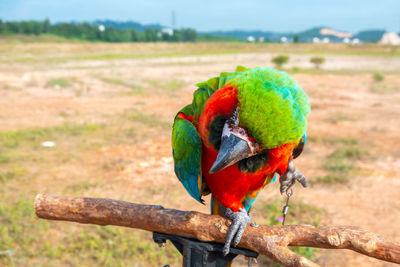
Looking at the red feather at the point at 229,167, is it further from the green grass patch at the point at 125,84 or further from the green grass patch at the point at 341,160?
the green grass patch at the point at 125,84

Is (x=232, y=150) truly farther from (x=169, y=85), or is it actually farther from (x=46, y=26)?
(x=46, y=26)

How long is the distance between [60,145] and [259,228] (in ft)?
19.5

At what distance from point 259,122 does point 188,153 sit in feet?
2.55

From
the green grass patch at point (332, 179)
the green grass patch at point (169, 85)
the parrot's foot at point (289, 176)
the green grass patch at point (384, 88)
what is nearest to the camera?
the parrot's foot at point (289, 176)

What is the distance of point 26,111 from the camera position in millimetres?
9281

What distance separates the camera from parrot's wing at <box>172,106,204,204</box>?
2.06 meters

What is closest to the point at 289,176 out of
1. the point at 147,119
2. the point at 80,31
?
the point at 147,119

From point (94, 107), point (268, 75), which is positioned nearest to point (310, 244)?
point (268, 75)

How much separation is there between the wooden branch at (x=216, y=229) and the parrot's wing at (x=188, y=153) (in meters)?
0.46

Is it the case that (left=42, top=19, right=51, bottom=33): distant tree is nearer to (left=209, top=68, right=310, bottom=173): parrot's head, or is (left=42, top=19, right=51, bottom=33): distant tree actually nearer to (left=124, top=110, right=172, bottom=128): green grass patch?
(left=124, top=110, right=172, bottom=128): green grass patch

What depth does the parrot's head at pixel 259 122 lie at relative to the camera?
1440 millimetres

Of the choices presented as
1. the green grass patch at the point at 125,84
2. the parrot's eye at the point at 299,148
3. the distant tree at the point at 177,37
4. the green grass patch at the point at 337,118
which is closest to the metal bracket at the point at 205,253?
the parrot's eye at the point at 299,148

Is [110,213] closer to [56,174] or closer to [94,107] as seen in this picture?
[56,174]

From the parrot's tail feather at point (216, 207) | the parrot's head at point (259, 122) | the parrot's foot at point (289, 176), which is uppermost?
the parrot's head at point (259, 122)
